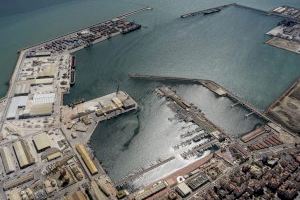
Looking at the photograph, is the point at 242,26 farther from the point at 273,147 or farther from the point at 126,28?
the point at 273,147

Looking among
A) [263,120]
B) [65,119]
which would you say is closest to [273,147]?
[263,120]

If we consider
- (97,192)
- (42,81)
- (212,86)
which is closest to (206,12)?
(212,86)

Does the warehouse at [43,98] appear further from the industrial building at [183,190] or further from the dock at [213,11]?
the dock at [213,11]

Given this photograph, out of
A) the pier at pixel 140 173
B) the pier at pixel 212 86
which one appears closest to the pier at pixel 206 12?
the pier at pixel 212 86

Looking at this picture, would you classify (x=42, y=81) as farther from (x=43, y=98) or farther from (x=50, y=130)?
(x=50, y=130)

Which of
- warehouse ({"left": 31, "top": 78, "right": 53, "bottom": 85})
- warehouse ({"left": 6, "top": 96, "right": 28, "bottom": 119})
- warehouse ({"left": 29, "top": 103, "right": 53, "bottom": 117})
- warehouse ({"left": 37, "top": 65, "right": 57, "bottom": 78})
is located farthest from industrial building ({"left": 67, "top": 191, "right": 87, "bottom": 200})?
warehouse ({"left": 37, "top": 65, "right": 57, "bottom": 78})

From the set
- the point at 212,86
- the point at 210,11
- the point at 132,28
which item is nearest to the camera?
the point at 212,86
